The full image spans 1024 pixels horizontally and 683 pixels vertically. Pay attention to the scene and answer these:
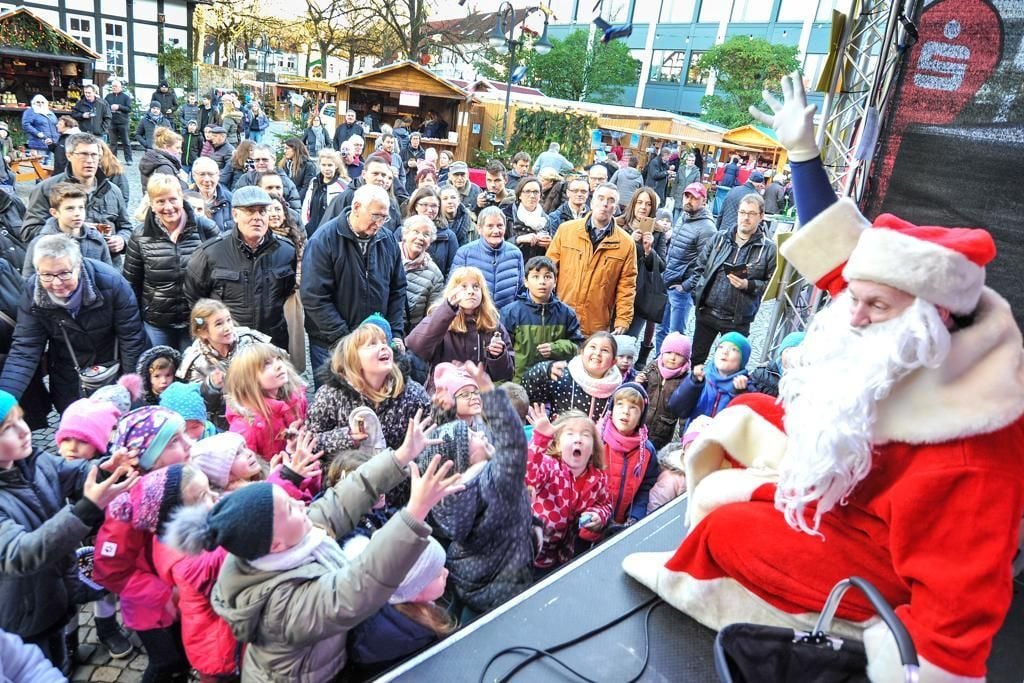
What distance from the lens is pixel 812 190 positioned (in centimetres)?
171

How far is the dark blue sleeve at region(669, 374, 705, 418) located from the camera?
3904mm

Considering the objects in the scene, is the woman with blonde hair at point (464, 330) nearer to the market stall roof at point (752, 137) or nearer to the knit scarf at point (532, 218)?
the knit scarf at point (532, 218)

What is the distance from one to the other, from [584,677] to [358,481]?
1021mm

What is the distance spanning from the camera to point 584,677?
169cm

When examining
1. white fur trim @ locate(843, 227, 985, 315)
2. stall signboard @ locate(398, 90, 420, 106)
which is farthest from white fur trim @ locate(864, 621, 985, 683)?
stall signboard @ locate(398, 90, 420, 106)

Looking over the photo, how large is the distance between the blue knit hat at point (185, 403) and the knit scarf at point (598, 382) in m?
1.95

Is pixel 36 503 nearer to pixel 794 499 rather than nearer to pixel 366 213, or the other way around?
pixel 366 213

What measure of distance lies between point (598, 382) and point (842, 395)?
219 centimetres

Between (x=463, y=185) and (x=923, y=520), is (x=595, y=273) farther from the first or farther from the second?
(x=923, y=520)

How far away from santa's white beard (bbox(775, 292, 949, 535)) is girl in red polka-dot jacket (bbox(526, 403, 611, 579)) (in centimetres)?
130

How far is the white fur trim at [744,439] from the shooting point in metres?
1.72

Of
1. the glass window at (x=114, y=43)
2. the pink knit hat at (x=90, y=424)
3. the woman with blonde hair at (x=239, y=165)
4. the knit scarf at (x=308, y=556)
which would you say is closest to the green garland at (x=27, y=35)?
the glass window at (x=114, y=43)

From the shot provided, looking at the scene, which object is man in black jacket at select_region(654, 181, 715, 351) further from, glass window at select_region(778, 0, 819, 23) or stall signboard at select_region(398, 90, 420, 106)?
glass window at select_region(778, 0, 819, 23)

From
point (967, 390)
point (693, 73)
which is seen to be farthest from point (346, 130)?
point (693, 73)
